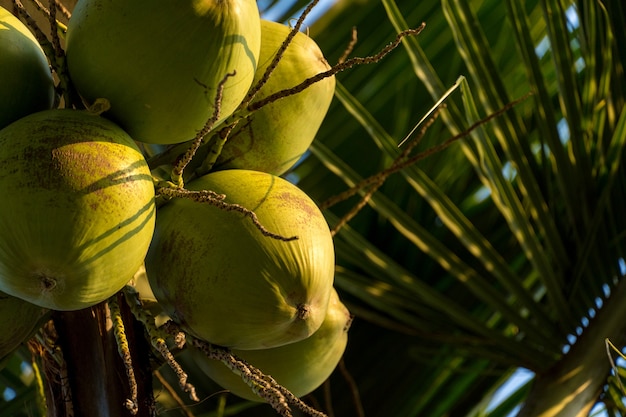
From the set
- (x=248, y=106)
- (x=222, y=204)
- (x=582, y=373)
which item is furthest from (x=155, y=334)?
(x=582, y=373)

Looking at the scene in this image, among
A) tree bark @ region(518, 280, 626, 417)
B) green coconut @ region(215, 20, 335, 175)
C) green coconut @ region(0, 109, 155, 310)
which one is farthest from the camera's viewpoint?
tree bark @ region(518, 280, 626, 417)

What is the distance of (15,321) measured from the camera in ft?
2.77

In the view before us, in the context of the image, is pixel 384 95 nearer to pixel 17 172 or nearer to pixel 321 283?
pixel 321 283

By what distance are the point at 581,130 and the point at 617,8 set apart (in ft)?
0.63

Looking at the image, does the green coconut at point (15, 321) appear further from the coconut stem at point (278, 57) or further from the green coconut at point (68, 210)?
the coconut stem at point (278, 57)

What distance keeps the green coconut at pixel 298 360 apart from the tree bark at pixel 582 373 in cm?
38

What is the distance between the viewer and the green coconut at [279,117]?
3.07 feet

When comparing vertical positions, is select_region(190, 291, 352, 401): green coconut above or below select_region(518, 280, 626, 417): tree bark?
below

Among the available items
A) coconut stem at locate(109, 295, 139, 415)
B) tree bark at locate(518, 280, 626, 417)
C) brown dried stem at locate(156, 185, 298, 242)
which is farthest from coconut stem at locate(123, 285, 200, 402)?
tree bark at locate(518, 280, 626, 417)

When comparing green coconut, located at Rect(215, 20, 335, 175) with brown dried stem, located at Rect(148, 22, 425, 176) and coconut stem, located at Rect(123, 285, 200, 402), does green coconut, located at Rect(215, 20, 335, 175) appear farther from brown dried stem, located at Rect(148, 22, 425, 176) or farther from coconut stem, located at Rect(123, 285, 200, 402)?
coconut stem, located at Rect(123, 285, 200, 402)

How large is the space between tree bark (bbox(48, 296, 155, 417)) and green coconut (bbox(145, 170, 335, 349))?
0.25 feet

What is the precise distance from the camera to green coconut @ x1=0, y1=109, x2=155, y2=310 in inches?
27.9

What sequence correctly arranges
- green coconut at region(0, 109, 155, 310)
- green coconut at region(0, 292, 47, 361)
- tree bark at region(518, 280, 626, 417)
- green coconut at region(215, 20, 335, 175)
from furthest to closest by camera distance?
1. tree bark at region(518, 280, 626, 417)
2. green coconut at region(215, 20, 335, 175)
3. green coconut at region(0, 292, 47, 361)
4. green coconut at region(0, 109, 155, 310)

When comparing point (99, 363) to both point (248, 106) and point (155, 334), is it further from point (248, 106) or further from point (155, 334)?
point (248, 106)
